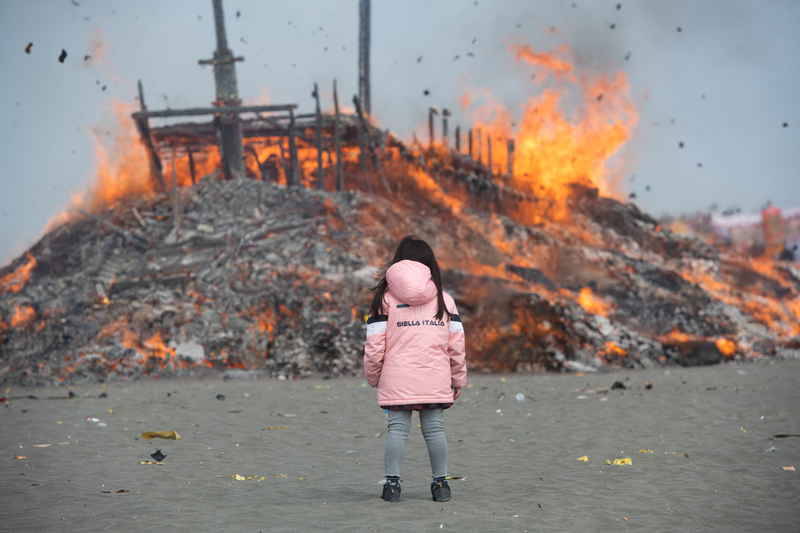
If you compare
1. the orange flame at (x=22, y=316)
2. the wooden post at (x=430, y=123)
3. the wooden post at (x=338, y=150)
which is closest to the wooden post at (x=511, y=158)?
the wooden post at (x=430, y=123)

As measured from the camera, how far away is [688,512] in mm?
3314

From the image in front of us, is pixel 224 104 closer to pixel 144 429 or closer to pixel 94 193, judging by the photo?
pixel 94 193

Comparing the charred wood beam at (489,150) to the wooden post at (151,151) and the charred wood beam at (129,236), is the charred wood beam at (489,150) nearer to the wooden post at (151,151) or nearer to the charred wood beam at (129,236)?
the wooden post at (151,151)

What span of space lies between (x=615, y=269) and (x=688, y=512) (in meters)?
20.3

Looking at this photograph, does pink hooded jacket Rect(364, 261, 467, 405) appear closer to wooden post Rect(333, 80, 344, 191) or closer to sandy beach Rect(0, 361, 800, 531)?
sandy beach Rect(0, 361, 800, 531)

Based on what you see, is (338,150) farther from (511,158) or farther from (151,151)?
(511,158)

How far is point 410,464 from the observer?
4.77m

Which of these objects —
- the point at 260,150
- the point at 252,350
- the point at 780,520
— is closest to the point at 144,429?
the point at 780,520

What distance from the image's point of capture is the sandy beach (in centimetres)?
316

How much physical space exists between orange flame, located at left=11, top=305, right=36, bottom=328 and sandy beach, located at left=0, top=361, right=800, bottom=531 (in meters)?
6.30

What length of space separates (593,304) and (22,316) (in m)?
14.6

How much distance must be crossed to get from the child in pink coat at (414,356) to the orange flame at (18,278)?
1599 centimetres

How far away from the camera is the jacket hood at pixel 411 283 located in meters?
3.33

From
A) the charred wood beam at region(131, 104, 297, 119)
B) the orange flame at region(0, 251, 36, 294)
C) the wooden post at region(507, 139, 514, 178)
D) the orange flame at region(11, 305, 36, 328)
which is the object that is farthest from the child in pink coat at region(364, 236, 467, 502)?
the wooden post at region(507, 139, 514, 178)
